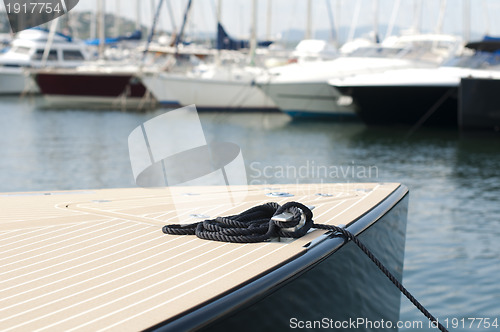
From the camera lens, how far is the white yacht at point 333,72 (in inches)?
818

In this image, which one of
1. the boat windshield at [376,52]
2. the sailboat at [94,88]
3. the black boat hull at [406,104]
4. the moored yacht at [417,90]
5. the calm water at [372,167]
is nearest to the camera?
the calm water at [372,167]

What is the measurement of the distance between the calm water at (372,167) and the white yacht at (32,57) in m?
10.3

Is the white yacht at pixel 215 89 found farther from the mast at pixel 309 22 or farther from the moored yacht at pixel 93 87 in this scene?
the mast at pixel 309 22

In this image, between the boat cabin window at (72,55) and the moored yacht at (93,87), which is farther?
the boat cabin window at (72,55)

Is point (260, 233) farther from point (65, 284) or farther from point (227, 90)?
Result: point (227, 90)

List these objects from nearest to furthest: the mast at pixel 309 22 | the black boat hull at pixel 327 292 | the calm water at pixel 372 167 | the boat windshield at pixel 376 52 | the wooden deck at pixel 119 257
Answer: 1. the wooden deck at pixel 119 257
2. the black boat hull at pixel 327 292
3. the calm water at pixel 372 167
4. the boat windshield at pixel 376 52
5. the mast at pixel 309 22

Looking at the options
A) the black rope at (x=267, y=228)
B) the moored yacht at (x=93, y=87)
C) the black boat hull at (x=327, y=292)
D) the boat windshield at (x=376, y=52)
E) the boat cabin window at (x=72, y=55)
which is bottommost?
the moored yacht at (x=93, y=87)

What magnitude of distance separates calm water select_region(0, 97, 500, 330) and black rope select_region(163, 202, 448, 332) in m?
1.97

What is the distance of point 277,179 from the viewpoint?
10.7 meters

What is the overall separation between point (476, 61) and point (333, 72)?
4.32 meters

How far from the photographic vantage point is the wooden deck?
215cm

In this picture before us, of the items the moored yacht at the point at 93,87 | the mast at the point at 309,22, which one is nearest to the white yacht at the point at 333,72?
the moored yacht at the point at 93,87

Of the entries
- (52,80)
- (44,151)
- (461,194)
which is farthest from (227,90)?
(461,194)

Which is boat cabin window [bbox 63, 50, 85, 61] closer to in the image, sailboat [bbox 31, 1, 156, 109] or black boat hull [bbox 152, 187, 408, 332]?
sailboat [bbox 31, 1, 156, 109]
